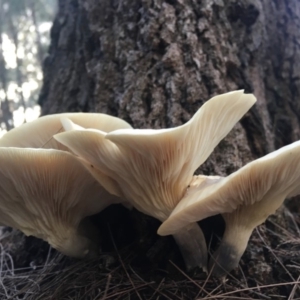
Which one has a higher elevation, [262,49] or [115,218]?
[262,49]

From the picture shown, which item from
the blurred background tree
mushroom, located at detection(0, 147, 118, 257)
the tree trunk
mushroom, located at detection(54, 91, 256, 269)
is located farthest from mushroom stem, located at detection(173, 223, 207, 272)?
the blurred background tree

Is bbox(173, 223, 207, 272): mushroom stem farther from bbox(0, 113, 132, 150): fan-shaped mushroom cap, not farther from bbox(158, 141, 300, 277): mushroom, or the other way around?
bbox(0, 113, 132, 150): fan-shaped mushroom cap

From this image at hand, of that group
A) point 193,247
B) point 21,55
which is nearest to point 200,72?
point 193,247

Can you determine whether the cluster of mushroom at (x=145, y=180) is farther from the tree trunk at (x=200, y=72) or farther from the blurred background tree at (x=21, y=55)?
the blurred background tree at (x=21, y=55)

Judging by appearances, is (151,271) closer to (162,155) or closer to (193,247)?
(193,247)

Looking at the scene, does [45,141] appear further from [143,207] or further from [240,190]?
[240,190]

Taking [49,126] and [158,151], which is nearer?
[158,151]

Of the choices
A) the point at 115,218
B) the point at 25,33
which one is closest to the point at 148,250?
the point at 115,218
